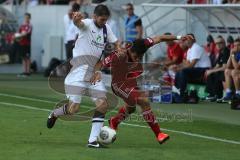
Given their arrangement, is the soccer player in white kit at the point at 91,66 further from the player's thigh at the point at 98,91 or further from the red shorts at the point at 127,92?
the red shorts at the point at 127,92

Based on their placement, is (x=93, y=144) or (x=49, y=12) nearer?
(x=93, y=144)

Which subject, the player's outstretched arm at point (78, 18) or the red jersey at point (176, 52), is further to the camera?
the red jersey at point (176, 52)

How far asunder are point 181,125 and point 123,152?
4.19m

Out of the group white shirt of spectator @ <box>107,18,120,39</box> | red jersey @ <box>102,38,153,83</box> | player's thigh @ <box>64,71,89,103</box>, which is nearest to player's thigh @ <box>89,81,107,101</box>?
player's thigh @ <box>64,71,89,103</box>

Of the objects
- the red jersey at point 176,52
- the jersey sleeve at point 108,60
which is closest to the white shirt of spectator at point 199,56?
the red jersey at point 176,52

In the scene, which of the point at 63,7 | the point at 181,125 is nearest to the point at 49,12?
the point at 63,7

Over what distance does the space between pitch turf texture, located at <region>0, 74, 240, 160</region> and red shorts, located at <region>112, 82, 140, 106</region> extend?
25.4 inches

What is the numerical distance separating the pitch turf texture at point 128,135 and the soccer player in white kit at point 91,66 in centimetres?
52

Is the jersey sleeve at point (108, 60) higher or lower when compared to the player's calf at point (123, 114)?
higher

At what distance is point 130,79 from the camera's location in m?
13.6

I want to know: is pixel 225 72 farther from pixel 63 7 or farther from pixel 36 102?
pixel 63 7

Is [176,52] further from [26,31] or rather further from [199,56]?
[26,31]

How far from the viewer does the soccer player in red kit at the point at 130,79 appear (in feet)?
42.7

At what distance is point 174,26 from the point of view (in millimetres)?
26375
